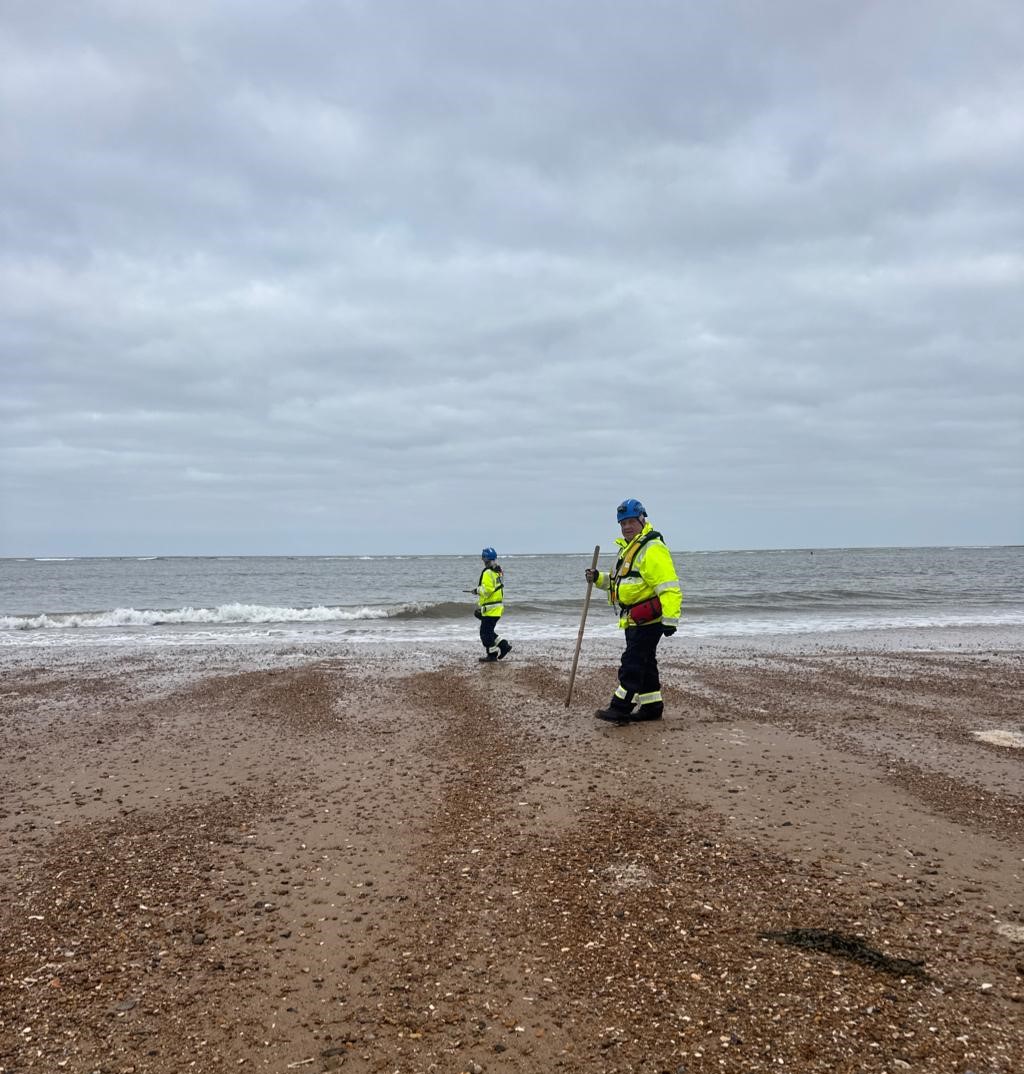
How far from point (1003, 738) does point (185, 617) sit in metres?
27.6

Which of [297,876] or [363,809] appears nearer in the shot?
[297,876]

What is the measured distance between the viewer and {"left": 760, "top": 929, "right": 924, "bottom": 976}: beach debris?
11.3ft

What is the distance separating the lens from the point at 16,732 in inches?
352

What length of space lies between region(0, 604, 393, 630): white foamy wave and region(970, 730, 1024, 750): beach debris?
78.3ft

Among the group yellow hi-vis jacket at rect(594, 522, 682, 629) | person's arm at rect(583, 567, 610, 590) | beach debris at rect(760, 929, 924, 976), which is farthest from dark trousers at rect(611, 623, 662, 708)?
beach debris at rect(760, 929, 924, 976)

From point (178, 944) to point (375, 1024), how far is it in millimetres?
1339

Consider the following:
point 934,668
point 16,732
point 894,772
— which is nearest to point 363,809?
point 894,772

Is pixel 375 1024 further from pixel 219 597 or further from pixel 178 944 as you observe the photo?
pixel 219 597

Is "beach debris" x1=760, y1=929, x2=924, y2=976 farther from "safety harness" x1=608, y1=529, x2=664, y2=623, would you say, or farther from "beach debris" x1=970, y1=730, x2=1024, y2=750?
"beach debris" x1=970, y1=730, x2=1024, y2=750

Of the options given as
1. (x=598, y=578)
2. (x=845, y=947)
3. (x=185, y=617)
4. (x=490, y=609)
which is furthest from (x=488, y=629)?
(x=185, y=617)

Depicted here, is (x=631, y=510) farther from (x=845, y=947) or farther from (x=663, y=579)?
(x=845, y=947)

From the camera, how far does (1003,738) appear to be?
810cm

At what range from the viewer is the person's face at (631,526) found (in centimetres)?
903

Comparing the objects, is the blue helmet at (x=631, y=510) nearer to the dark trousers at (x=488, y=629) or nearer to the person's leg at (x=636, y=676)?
the person's leg at (x=636, y=676)
